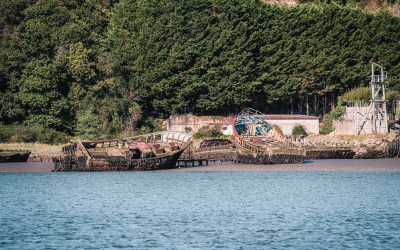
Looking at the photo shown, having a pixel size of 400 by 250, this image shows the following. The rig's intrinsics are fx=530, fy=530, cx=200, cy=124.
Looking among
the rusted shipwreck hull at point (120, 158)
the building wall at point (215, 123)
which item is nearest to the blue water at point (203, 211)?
the rusted shipwreck hull at point (120, 158)

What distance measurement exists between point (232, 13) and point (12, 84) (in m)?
36.9

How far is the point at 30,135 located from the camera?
73438 millimetres

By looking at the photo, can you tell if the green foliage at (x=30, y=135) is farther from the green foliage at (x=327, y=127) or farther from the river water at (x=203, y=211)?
the green foliage at (x=327, y=127)

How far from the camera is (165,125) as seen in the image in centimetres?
8769

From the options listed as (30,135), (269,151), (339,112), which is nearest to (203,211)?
(269,151)

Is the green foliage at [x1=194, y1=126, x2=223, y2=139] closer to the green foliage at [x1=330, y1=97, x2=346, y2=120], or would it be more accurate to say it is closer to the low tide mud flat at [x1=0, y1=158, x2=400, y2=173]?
the low tide mud flat at [x1=0, y1=158, x2=400, y2=173]

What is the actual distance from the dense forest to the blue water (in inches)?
1247

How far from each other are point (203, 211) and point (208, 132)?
48528 millimetres

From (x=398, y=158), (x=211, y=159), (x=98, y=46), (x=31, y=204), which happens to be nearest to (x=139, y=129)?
(x=98, y=46)

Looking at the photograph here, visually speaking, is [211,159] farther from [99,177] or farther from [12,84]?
[12,84]

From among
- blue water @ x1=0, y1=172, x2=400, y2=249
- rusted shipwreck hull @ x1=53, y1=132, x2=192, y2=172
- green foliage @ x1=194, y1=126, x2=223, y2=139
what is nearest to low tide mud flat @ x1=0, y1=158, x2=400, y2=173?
rusted shipwreck hull @ x1=53, y1=132, x2=192, y2=172

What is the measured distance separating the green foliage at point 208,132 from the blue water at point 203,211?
2978cm

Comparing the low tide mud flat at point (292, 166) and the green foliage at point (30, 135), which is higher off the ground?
the green foliage at point (30, 135)

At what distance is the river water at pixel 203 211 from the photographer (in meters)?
24.2
